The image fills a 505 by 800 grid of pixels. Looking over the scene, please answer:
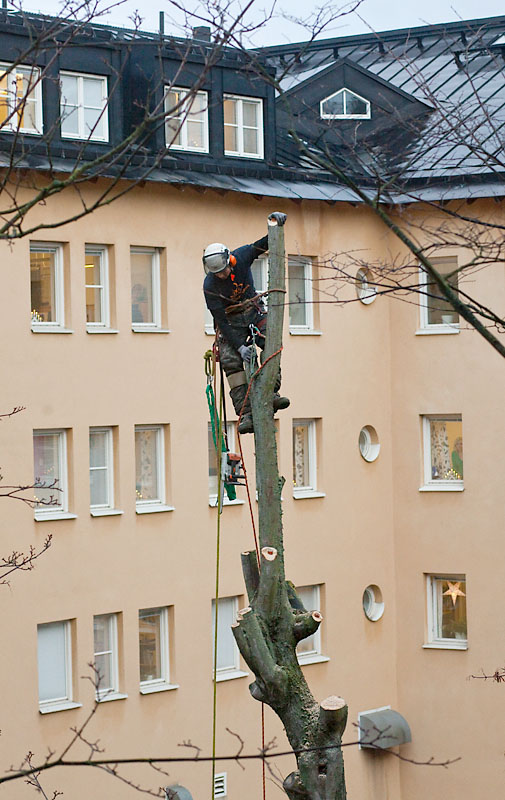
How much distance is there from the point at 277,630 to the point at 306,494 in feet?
44.1

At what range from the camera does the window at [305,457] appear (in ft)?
77.4

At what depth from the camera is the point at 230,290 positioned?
1086cm

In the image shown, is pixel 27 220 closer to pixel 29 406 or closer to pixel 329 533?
pixel 29 406

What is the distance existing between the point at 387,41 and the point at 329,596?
43.6 ft

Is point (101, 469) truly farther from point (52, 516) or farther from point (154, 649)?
point (154, 649)

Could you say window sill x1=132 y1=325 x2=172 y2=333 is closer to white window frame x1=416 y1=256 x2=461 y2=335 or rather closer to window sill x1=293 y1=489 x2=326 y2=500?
window sill x1=293 y1=489 x2=326 y2=500

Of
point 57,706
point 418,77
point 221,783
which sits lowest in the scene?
point 221,783

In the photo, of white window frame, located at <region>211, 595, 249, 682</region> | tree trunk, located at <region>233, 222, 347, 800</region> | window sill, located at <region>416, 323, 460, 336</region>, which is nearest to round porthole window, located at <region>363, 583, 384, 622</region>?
white window frame, located at <region>211, 595, 249, 682</region>

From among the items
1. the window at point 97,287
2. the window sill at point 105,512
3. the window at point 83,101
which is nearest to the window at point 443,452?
the window sill at point 105,512

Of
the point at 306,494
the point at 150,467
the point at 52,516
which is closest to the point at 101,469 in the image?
the point at 150,467

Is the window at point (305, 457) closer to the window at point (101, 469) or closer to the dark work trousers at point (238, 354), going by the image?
the window at point (101, 469)

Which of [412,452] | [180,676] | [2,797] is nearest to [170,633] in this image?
[180,676]

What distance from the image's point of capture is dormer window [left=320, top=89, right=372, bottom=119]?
83.2 feet

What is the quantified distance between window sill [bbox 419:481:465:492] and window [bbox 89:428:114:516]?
6.34 meters
